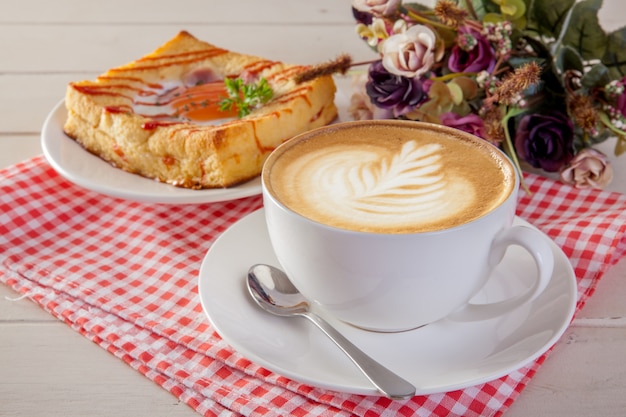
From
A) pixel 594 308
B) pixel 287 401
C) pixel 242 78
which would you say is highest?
pixel 242 78

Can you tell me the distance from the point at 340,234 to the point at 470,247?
18 centimetres

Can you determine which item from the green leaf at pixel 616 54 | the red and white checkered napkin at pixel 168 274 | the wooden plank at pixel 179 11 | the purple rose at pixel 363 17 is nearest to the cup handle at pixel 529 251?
the red and white checkered napkin at pixel 168 274

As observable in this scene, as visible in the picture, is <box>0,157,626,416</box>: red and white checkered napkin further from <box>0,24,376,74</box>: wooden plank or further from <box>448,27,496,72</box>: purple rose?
<box>0,24,376,74</box>: wooden plank

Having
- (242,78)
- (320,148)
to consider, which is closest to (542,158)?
(320,148)

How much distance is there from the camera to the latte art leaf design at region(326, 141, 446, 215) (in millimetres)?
1098

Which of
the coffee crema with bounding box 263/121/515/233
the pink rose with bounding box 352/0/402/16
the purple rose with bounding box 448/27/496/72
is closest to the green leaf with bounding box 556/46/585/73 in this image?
the purple rose with bounding box 448/27/496/72

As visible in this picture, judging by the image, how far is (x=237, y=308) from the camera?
3.77ft

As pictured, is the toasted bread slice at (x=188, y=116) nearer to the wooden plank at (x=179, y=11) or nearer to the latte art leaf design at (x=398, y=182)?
the latte art leaf design at (x=398, y=182)

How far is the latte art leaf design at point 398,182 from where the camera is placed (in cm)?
110

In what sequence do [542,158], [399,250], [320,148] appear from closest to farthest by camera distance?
1. [399,250]
2. [320,148]
3. [542,158]

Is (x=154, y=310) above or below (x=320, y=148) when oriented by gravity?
below

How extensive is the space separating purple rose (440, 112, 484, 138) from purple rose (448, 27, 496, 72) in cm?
10

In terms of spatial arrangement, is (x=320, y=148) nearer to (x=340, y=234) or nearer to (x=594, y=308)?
(x=340, y=234)

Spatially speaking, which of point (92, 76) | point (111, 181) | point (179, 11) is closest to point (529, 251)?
point (111, 181)
